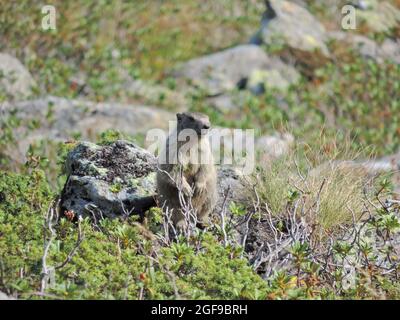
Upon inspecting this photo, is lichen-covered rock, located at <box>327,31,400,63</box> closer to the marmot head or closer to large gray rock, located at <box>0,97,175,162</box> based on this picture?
large gray rock, located at <box>0,97,175,162</box>

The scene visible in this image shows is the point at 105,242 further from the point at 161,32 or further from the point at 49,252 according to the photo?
the point at 161,32

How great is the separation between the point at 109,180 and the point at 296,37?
12354 mm

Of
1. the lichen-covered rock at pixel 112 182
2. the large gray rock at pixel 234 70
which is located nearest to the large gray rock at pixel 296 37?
the large gray rock at pixel 234 70

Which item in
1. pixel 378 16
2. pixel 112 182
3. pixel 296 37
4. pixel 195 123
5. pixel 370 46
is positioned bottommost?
pixel 112 182

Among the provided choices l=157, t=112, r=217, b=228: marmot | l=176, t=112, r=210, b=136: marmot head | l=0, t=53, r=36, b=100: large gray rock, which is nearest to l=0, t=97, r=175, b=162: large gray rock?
l=0, t=53, r=36, b=100: large gray rock

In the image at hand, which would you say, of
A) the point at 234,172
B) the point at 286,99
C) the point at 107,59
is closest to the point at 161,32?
the point at 107,59

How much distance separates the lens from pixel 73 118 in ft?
50.0

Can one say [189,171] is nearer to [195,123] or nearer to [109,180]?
[195,123]

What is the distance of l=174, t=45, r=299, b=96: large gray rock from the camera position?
1956cm

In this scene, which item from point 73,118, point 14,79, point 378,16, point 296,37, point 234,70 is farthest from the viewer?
point 378,16

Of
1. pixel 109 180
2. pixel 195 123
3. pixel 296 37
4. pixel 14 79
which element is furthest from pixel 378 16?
pixel 109 180

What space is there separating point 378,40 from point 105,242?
1352 centimetres

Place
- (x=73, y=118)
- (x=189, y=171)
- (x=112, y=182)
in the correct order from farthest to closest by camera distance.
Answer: (x=73, y=118), (x=112, y=182), (x=189, y=171)

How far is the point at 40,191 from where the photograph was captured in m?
8.83
